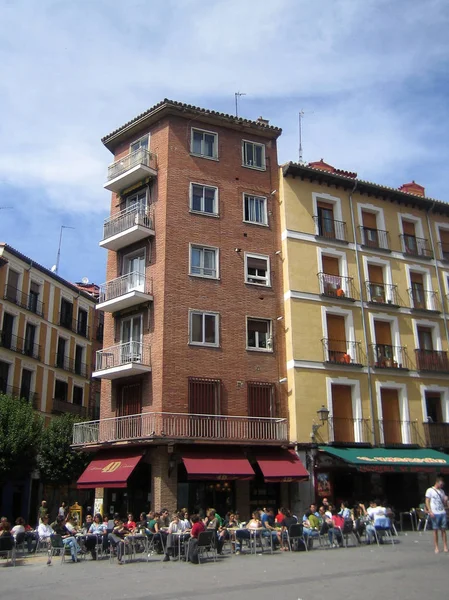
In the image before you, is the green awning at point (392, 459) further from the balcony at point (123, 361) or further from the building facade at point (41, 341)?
the building facade at point (41, 341)

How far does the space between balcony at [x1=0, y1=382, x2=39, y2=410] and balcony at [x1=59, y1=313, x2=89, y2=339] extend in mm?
6041

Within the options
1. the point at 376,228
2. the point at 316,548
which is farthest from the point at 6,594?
the point at 376,228

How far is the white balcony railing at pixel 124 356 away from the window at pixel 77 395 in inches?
696

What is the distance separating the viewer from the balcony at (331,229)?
30062mm

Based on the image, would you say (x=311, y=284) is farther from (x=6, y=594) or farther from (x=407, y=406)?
(x=6, y=594)

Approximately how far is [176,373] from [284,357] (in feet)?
16.5

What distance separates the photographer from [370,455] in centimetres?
2600

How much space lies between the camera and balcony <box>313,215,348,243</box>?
30062mm

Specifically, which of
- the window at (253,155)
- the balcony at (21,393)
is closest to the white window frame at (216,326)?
the window at (253,155)

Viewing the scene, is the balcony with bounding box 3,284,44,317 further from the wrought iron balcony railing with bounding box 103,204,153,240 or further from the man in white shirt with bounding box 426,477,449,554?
the man in white shirt with bounding box 426,477,449,554

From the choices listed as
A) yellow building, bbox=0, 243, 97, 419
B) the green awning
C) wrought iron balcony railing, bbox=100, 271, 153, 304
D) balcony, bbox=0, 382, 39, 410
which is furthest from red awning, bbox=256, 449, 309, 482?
yellow building, bbox=0, 243, 97, 419

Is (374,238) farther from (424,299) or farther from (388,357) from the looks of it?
(388,357)

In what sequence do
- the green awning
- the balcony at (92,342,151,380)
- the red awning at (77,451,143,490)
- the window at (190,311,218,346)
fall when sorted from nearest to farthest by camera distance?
the red awning at (77,451,143,490) → the green awning → the balcony at (92,342,151,380) → the window at (190,311,218,346)

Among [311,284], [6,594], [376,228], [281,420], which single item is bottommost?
[6,594]
